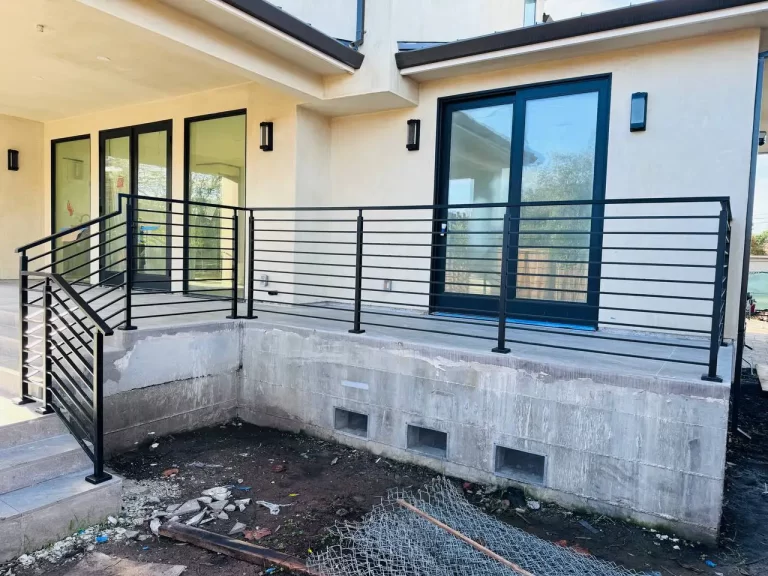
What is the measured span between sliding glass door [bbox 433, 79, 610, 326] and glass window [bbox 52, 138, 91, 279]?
5.45m

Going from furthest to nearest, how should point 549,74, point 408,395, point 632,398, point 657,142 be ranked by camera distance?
point 549,74 → point 657,142 → point 408,395 → point 632,398

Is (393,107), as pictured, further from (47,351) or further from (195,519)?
(195,519)

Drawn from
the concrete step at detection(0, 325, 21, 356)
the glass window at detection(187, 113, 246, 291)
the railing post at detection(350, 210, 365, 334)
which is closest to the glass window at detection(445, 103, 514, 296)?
the railing post at detection(350, 210, 365, 334)

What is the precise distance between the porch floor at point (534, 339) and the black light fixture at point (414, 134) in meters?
1.78

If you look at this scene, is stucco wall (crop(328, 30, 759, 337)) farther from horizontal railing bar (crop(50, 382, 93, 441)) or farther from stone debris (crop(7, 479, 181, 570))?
horizontal railing bar (crop(50, 382, 93, 441))

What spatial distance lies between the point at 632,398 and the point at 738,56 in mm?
2969

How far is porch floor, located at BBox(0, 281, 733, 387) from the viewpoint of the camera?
10.3 ft

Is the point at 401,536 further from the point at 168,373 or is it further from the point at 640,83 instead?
the point at 640,83

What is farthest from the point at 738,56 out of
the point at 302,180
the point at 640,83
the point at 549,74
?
the point at 302,180

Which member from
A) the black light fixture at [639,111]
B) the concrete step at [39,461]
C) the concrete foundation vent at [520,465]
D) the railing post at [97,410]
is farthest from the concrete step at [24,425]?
the black light fixture at [639,111]

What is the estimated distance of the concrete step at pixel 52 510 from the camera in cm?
246

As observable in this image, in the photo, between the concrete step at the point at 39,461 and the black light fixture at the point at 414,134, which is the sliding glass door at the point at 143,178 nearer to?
the black light fixture at the point at 414,134


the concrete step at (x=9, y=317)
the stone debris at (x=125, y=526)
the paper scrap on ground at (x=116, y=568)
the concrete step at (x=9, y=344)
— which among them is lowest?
the paper scrap on ground at (x=116, y=568)

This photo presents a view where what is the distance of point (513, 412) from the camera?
329 cm
